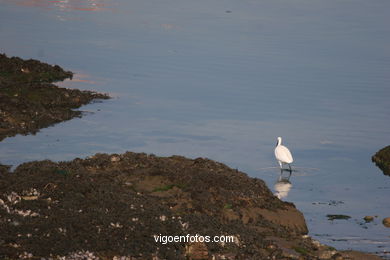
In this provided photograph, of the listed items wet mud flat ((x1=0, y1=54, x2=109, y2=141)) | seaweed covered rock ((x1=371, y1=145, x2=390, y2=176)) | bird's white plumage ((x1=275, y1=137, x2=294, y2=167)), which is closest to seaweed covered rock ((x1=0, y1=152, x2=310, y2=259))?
bird's white plumage ((x1=275, y1=137, x2=294, y2=167))

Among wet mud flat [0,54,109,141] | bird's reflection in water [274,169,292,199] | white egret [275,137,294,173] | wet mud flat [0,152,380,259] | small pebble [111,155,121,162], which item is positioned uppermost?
wet mud flat [0,54,109,141]

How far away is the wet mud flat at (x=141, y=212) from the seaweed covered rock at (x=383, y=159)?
22.7 ft

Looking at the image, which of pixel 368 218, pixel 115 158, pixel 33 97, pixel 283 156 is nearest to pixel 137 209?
pixel 115 158

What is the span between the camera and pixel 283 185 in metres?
23.9

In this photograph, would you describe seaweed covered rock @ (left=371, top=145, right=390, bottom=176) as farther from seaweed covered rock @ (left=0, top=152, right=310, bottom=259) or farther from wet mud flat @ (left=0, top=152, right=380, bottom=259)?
wet mud flat @ (left=0, top=152, right=380, bottom=259)

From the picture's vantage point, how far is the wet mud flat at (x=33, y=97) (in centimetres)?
2712

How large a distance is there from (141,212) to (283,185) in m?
8.44

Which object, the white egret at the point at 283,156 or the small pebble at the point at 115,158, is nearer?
the small pebble at the point at 115,158

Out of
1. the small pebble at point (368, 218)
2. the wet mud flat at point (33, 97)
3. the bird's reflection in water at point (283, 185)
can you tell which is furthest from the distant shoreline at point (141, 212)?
the wet mud flat at point (33, 97)

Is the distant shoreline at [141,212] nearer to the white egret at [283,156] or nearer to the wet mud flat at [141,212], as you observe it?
the wet mud flat at [141,212]

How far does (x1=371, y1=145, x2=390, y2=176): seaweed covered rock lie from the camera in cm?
2679

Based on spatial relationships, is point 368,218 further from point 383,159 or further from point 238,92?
point 238,92

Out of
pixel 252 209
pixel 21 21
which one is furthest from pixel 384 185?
pixel 21 21

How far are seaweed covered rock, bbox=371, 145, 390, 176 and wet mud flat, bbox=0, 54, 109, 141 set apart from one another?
32.0 feet
